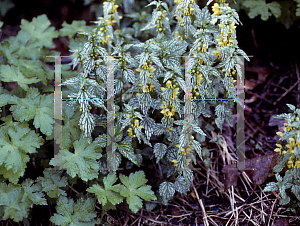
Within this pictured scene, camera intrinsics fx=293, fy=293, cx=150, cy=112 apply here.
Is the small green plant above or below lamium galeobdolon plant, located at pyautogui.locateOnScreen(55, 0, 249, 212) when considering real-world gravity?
above

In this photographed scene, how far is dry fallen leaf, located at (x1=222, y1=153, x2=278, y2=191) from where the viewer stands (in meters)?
2.50

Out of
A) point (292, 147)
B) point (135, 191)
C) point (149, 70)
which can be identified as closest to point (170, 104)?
point (149, 70)

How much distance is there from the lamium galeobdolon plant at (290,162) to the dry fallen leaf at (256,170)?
23 cm

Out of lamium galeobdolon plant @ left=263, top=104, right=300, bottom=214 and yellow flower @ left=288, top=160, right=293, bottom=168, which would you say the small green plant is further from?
yellow flower @ left=288, top=160, right=293, bottom=168

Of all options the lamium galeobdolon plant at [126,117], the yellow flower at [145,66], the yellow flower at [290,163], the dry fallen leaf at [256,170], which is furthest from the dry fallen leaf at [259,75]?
the yellow flower at [145,66]

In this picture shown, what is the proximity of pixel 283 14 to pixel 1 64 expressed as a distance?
279cm

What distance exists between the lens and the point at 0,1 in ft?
12.6

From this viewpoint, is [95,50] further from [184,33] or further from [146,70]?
[184,33]

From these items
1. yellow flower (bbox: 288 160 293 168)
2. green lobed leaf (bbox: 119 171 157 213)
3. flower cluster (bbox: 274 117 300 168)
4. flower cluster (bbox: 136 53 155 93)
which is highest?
flower cluster (bbox: 136 53 155 93)

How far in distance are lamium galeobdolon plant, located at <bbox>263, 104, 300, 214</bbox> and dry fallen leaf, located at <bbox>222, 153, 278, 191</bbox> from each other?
0.23 meters

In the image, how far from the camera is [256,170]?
2.54 metres

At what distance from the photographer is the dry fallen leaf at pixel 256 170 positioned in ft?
8.20

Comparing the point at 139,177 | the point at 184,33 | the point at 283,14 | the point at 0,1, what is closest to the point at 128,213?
the point at 139,177

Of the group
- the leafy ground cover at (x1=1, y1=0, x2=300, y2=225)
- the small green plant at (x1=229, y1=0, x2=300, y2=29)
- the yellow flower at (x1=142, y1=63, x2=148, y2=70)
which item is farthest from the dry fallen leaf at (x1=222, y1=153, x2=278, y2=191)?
the small green plant at (x1=229, y1=0, x2=300, y2=29)
